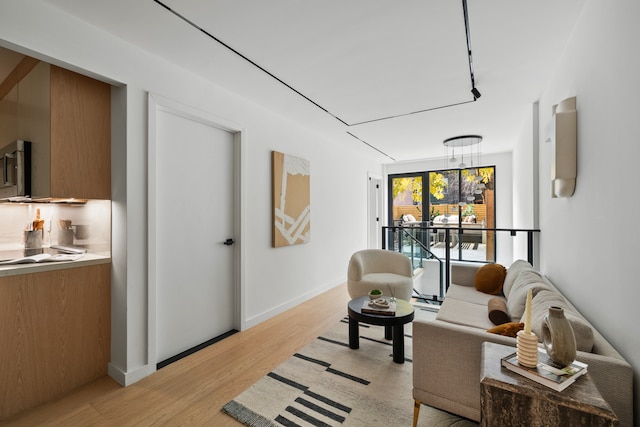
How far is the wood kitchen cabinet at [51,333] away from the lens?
1880 mm

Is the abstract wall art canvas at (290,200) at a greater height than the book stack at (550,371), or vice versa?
the abstract wall art canvas at (290,200)

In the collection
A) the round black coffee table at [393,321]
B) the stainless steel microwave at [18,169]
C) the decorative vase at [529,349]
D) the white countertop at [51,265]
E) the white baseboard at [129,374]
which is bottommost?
the white baseboard at [129,374]

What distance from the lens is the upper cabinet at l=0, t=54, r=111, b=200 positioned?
2059mm

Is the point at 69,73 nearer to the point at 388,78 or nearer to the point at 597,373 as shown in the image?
the point at 388,78

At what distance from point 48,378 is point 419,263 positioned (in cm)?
532

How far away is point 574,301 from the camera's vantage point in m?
2.04

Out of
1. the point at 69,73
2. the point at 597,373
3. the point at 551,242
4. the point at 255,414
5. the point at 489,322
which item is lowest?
the point at 255,414

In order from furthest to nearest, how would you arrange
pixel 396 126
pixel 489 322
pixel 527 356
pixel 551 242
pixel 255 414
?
pixel 396 126, pixel 551 242, pixel 489 322, pixel 255 414, pixel 527 356

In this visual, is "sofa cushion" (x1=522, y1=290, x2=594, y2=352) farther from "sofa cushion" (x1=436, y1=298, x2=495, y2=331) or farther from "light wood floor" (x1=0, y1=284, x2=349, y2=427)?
"light wood floor" (x1=0, y1=284, x2=349, y2=427)

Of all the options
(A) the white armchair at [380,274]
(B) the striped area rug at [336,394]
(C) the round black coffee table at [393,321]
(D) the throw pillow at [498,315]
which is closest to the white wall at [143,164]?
(A) the white armchair at [380,274]

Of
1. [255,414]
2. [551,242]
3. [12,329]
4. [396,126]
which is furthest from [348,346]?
[396,126]

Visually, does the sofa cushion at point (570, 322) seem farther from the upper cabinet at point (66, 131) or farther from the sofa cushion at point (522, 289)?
the upper cabinet at point (66, 131)

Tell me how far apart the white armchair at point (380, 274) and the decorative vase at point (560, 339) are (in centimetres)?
234

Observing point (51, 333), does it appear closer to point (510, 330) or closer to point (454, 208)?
point (510, 330)
